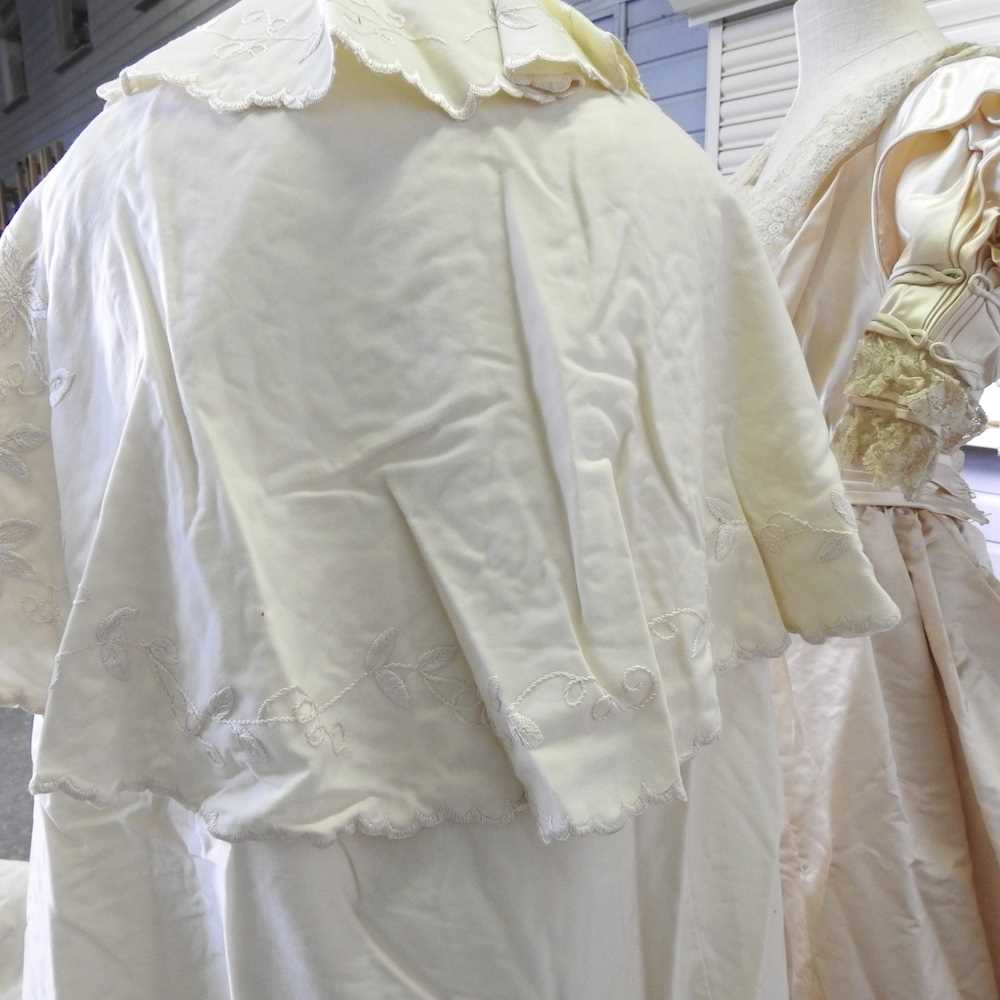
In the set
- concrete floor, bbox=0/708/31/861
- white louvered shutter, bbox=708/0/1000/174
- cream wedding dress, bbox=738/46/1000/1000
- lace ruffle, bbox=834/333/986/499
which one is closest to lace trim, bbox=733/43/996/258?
cream wedding dress, bbox=738/46/1000/1000

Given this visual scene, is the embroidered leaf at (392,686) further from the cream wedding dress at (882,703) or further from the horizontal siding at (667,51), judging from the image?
the horizontal siding at (667,51)

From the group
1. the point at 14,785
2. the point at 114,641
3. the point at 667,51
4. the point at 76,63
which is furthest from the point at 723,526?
the point at 76,63

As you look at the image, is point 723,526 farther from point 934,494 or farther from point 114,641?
point 934,494

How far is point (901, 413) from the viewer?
0.80 m

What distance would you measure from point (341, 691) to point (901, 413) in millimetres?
589

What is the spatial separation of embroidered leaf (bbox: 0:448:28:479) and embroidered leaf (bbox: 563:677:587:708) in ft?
1.18

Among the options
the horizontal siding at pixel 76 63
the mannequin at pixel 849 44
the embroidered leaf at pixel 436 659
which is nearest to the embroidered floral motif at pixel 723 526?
the embroidered leaf at pixel 436 659

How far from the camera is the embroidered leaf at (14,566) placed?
1.78 ft

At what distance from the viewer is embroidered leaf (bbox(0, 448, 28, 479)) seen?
0.54m

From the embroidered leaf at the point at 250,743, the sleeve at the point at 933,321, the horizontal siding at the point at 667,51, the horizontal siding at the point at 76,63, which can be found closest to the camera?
the embroidered leaf at the point at 250,743

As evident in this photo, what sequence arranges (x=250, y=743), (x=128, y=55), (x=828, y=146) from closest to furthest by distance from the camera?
(x=250, y=743)
(x=828, y=146)
(x=128, y=55)

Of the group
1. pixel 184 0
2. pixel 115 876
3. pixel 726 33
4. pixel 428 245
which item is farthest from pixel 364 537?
pixel 184 0

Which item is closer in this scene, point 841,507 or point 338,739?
point 338,739

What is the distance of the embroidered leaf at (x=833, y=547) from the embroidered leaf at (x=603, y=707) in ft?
0.69
